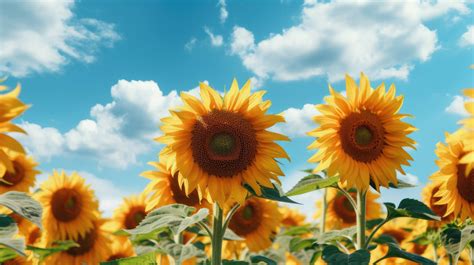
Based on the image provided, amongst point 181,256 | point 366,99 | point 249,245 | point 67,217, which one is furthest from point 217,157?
point 67,217

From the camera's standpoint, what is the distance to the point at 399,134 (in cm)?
472

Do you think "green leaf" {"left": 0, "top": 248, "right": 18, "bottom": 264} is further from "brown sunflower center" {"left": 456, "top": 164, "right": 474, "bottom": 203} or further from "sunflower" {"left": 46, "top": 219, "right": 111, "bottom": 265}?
"brown sunflower center" {"left": 456, "top": 164, "right": 474, "bottom": 203}

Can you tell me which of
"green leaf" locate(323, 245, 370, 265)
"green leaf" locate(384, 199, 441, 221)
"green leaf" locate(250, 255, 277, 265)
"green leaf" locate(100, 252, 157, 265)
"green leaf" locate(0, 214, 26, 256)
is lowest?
"green leaf" locate(250, 255, 277, 265)

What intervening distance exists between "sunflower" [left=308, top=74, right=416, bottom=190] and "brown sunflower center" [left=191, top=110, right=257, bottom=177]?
1.98 ft

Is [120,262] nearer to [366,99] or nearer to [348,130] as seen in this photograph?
[348,130]

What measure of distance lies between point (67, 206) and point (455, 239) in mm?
5470

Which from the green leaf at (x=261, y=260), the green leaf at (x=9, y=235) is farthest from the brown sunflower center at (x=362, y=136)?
the green leaf at (x=9, y=235)

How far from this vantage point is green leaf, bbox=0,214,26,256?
2.76 m

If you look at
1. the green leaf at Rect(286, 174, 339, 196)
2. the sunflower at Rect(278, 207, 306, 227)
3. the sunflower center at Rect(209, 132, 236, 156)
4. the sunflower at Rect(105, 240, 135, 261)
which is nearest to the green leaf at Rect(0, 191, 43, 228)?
the sunflower center at Rect(209, 132, 236, 156)

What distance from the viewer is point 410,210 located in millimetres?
4230

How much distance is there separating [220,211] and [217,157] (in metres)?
0.47

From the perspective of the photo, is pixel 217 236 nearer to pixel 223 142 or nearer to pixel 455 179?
pixel 223 142

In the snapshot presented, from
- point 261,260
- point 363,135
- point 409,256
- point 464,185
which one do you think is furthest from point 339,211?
point 409,256

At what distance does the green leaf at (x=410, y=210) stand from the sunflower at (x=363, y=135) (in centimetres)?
28
